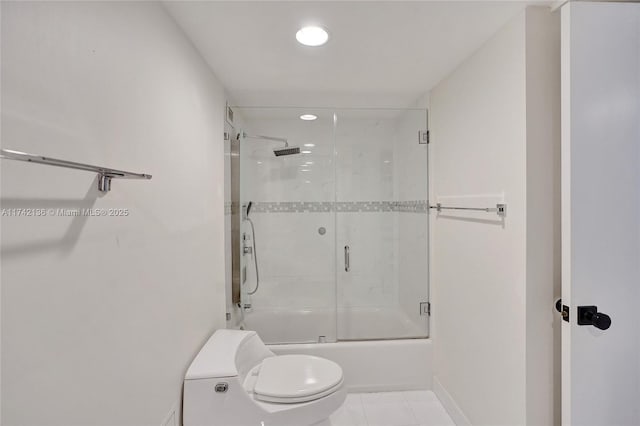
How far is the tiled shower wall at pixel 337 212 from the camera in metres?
2.80

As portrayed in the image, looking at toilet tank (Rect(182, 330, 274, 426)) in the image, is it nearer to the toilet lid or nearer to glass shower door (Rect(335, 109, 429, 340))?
the toilet lid

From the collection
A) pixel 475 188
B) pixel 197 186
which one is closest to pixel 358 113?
pixel 475 188

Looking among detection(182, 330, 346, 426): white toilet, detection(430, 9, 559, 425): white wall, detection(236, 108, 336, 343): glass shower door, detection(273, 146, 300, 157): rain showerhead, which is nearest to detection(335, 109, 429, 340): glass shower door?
detection(236, 108, 336, 343): glass shower door

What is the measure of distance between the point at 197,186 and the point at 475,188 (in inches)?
62.3

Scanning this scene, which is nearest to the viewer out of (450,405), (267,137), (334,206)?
(450,405)

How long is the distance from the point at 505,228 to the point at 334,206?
5.14ft

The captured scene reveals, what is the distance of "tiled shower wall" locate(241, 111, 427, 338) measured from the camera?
2.80 metres

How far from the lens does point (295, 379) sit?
5.71ft

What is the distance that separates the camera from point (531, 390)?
143 centimetres

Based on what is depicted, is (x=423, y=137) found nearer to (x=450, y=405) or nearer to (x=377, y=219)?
(x=377, y=219)
